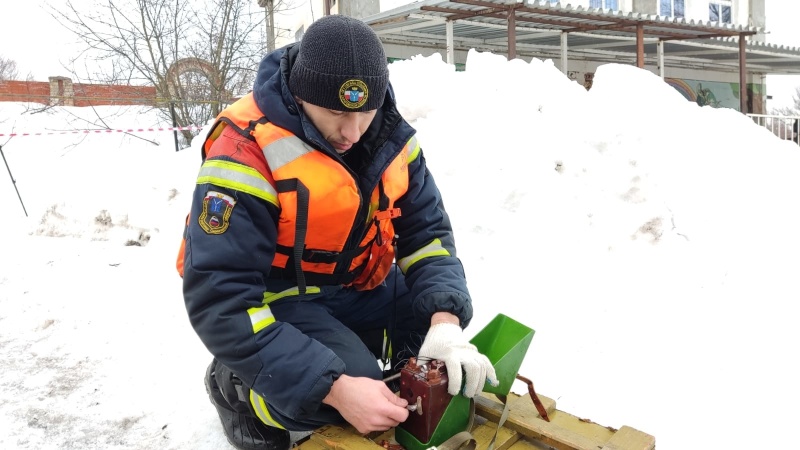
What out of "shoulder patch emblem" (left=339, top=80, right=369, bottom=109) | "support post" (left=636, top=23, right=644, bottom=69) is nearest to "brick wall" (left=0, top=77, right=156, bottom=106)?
"support post" (left=636, top=23, right=644, bottom=69)

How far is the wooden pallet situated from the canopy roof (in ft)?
23.2

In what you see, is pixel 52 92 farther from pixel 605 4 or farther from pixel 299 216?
pixel 299 216

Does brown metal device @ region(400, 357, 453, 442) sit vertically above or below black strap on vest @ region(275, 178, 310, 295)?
below

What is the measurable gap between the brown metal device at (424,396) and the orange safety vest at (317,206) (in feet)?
1.69

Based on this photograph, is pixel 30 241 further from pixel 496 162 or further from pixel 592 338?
pixel 592 338

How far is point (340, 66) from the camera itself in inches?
67.5

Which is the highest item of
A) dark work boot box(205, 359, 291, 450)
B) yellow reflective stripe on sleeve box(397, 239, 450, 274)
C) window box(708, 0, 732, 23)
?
window box(708, 0, 732, 23)

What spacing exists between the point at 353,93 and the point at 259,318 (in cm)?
71

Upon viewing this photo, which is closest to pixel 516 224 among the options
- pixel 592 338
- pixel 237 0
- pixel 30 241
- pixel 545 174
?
pixel 545 174

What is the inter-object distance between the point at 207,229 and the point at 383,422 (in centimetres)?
75

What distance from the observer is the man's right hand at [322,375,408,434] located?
1682mm

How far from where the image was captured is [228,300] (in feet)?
5.53

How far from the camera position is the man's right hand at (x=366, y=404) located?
1.68 meters

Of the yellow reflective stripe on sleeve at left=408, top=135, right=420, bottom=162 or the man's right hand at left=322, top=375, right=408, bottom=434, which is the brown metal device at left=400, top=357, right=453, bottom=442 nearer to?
the man's right hand at left=322, top=375, right=408, bottom=434
